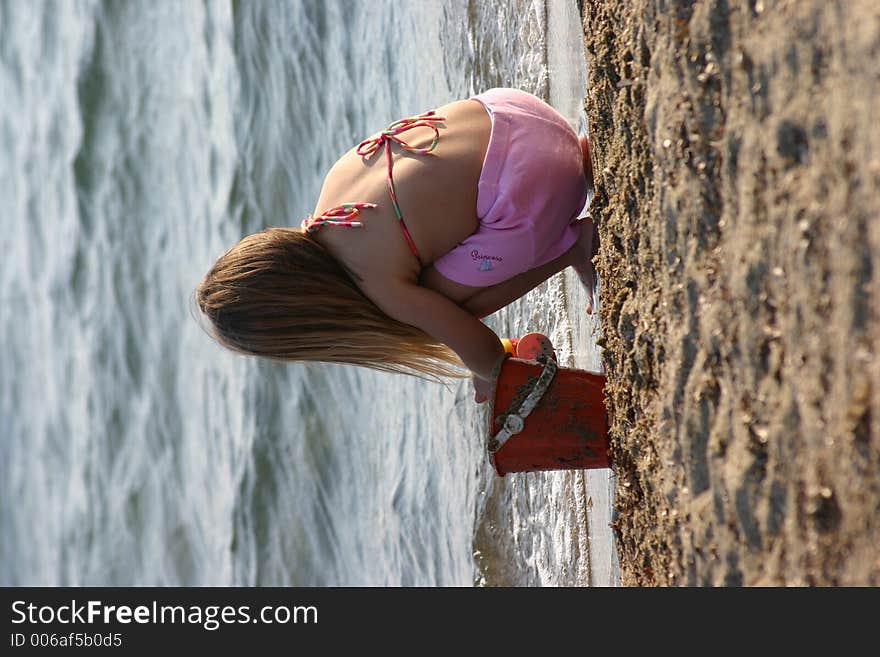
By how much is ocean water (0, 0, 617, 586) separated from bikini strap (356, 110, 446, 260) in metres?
0.96

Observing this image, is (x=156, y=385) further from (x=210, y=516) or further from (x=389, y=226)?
(x=389, y=226)

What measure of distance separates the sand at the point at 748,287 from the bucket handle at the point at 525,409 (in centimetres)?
22

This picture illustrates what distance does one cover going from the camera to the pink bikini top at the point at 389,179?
2.01 m

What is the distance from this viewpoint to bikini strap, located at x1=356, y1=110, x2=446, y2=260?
200cm

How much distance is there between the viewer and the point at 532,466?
198 centimetres

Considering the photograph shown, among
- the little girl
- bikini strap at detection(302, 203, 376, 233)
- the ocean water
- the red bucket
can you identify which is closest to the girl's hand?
the little girl

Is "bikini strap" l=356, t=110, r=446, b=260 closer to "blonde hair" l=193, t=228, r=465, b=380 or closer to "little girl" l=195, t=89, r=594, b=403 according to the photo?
"little girl" l=195, t=89, r=594, b=403

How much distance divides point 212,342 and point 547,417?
549 centimetres

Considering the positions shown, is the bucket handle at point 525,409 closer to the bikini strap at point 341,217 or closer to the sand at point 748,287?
the sand at point 748,287

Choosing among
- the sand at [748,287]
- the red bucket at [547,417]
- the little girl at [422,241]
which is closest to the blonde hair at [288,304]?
the little girl at [422,241]

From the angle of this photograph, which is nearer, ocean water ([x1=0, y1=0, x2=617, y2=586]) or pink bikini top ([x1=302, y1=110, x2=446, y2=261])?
pink bikini top ([x1=302, y1=110, x2=446, y2=261])

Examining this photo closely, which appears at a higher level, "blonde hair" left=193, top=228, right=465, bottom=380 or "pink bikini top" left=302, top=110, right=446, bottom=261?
"pink bikini top" left=302, top=110, right=446, bottom=261

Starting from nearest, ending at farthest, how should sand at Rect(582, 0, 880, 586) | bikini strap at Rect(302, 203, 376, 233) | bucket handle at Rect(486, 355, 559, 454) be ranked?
sand at Rect(582, 0, 880, 586), bucket handle at Rect(486, 355, 559, 454), bikini strap at Rect(302, 203, 376, 233)
